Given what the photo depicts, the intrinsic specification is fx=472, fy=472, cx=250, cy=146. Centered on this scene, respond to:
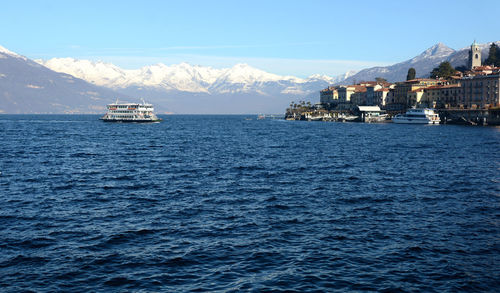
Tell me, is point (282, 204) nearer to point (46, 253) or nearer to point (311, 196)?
point (311, 196)

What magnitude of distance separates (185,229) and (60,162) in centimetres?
4205

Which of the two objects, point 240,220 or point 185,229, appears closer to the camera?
point 185,229

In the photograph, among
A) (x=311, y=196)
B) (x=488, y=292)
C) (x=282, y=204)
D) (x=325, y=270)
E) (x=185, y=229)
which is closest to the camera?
(x=488, y=292)

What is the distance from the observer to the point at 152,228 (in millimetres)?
30391

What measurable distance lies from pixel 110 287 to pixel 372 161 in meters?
54.4

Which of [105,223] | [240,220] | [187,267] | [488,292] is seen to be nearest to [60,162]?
[105,223]

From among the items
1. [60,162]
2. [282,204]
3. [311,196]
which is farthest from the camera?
[60,162]

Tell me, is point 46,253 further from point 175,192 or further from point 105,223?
point 175,192

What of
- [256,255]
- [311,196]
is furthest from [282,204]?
[256,255]

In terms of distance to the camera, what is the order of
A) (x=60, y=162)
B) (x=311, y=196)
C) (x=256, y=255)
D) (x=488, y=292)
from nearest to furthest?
1. (x=488, y=292)
2. (x=256, y=255)
3. (x=311, y=196)
4. (x=60, y=162)

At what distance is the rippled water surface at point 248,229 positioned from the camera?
22.1 m

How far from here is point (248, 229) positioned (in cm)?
3038

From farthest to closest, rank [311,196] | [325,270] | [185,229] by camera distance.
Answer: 1. [311,196]
2. [185,229]
3. [325,270]

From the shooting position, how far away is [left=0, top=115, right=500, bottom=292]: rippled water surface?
22125mm
